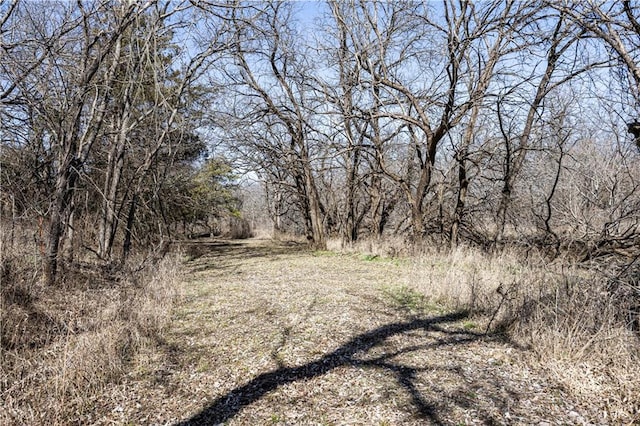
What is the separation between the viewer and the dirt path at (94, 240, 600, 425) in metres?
3.10

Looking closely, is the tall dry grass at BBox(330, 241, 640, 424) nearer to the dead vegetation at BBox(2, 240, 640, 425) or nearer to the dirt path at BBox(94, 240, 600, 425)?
the dead vegetation at BBox(2, 240, 640, 425)

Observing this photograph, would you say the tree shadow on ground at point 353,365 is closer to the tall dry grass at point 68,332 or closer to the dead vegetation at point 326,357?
the dead vegetation at point 326,357

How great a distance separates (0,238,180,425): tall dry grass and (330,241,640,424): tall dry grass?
3.85 metres

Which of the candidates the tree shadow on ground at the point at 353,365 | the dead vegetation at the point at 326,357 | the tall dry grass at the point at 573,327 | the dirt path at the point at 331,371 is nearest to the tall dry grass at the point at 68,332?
the dead vegetation at the point at 326,357

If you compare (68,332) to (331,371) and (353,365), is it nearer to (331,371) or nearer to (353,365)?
(331,371)

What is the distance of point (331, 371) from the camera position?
3.77 meters

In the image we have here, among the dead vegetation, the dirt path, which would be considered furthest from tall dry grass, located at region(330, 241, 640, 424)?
the dirt path

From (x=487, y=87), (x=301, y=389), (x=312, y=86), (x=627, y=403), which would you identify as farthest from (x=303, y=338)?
(x=312, y=86)

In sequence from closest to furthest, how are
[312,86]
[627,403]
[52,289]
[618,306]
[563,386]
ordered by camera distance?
[627,403] < [563,386] < [618,306] < [52,289] < [312,86]

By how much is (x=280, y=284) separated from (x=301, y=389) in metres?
3.94

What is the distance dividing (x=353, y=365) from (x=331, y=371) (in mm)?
227

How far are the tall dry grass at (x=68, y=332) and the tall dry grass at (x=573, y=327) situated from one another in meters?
3.85

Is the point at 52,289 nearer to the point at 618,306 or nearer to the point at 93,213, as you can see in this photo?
the point at 93,213

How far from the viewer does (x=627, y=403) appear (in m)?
2.99
